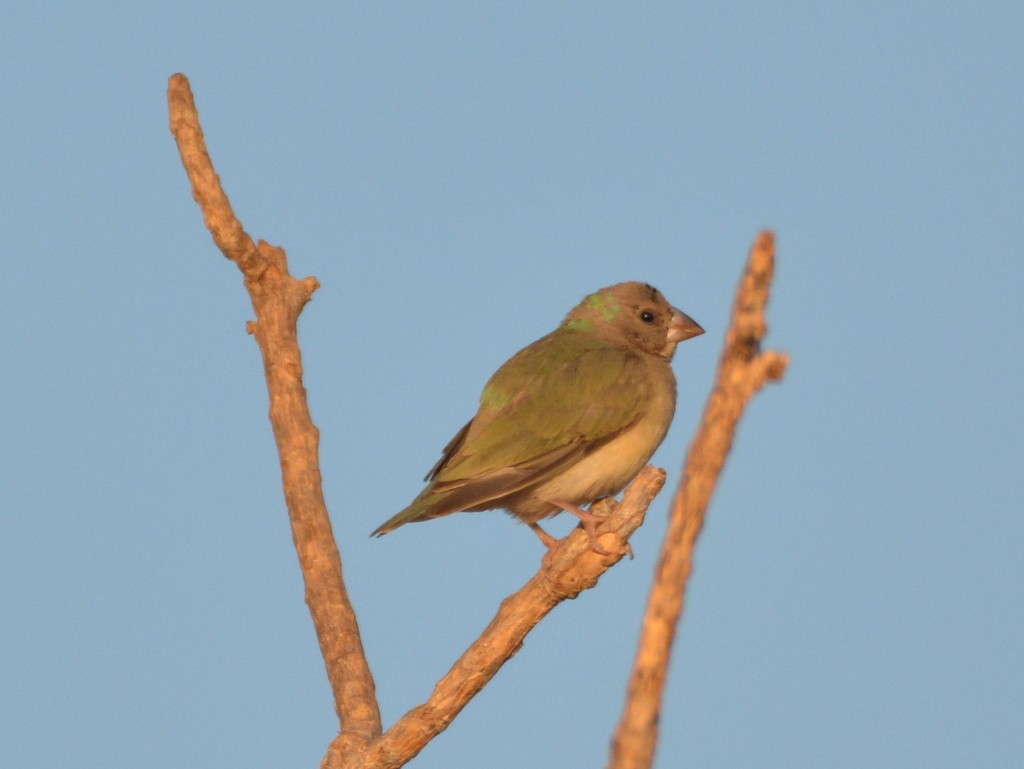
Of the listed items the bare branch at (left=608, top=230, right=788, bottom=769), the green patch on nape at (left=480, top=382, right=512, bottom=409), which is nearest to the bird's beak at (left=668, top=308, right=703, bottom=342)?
the green patch on nape at (left=480, top=382, right=512, bottom=409)

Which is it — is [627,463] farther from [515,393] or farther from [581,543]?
[581,543]

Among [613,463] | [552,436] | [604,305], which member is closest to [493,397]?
[552,436]

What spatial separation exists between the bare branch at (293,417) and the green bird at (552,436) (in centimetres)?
54

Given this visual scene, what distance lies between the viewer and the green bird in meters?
8.76

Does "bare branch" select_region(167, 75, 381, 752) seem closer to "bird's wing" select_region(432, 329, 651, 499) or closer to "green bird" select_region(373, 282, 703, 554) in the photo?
"green bird" select_region(373, 282, 703, 554)

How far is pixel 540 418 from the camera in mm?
9102

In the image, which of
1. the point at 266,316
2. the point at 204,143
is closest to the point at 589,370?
the point at 266,316

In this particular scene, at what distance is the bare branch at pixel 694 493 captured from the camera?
11.7 feet

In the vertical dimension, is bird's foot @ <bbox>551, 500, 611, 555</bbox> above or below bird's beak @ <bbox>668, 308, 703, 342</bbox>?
below

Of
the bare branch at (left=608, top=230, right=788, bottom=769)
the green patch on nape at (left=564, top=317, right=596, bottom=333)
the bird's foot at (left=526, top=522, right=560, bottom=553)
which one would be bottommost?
the bare branch at (left=608, top=230, right=788, bottom=769)

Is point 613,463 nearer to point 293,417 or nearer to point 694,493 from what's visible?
point 293,417

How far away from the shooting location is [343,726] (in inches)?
296

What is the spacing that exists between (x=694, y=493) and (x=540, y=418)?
Result: 521 cm

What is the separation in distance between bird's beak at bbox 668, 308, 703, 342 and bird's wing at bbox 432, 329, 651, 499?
0.98 meters
